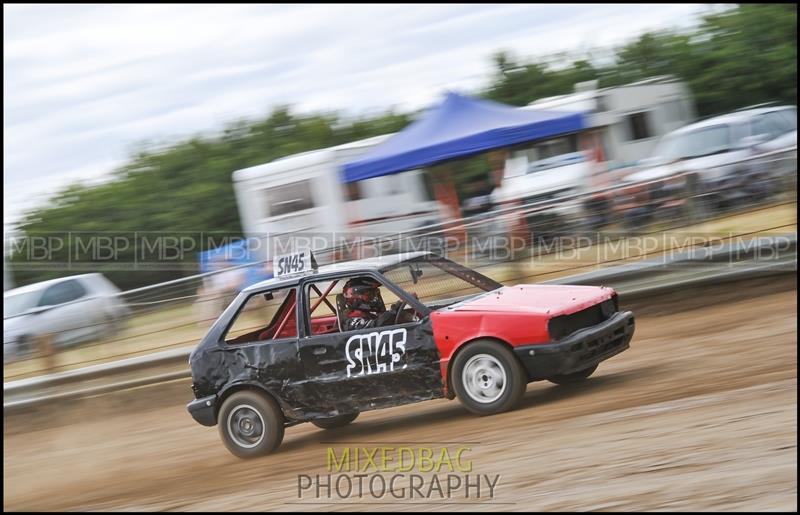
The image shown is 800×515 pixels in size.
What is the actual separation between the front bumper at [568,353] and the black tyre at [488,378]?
107 mm

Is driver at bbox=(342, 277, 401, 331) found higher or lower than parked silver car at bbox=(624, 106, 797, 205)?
lower

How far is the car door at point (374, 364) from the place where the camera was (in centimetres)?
A: 784

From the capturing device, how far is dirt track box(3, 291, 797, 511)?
5551 mm

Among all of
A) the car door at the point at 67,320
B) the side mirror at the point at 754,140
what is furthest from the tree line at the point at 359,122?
the car door at the point at 67,320

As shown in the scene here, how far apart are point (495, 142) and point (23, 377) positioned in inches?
308

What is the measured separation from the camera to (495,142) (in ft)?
52.2

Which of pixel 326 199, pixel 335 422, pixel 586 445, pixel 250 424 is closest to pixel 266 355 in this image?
pixel 250 424

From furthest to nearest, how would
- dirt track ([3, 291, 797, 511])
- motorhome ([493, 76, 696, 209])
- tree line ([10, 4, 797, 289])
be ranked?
tree line ([10, 4, 797, 289]) < motorhome ([493, 76, 696, 209]) < dirt track ([3, 291, 797, 511])

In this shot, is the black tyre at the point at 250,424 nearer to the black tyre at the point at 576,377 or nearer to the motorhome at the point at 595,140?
the black tyre at the point at 576,377

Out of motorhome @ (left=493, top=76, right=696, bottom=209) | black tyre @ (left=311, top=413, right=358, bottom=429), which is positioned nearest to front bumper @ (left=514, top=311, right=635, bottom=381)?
black tyre @ (left=311, top=413, right=358, bottom=429)

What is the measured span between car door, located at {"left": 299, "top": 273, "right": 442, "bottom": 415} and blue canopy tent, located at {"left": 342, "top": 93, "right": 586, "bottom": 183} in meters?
8.16

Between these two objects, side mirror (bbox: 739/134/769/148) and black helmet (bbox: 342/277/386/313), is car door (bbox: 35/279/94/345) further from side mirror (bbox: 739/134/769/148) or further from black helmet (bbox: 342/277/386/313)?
side mirror (bbox: 739/134/769/148)

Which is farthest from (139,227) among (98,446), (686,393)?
(686,393)

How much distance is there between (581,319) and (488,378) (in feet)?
2.89
